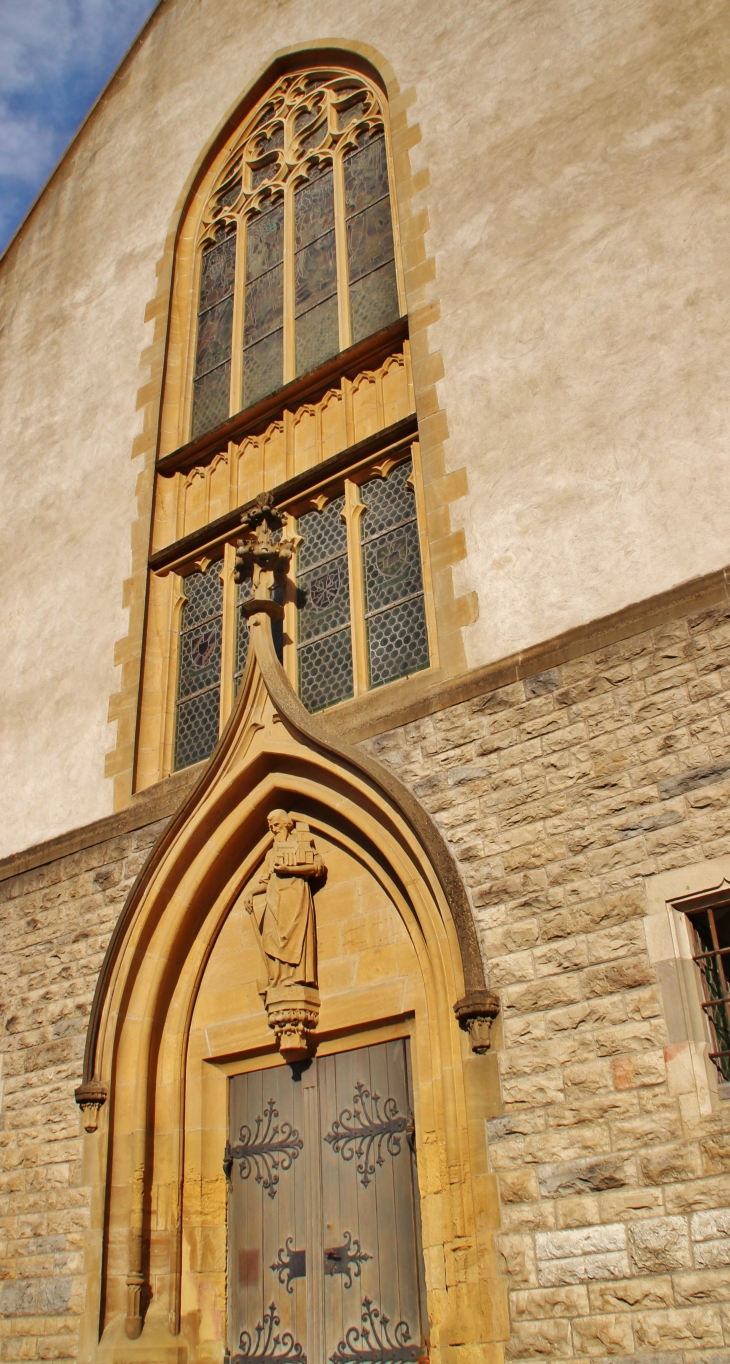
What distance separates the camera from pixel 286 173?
11.7 meters

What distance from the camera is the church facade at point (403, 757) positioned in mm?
6094

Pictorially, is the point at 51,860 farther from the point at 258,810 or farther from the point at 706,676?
the point at 706,676

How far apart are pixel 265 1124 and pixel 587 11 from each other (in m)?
7.85

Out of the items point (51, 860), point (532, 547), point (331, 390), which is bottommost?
point (51, 860)

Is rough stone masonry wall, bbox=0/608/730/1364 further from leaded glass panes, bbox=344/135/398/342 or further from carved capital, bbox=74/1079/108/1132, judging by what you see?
leaded glass panes, bbox=344/135/398/342

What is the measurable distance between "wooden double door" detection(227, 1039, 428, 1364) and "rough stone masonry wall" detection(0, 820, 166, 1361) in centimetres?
105

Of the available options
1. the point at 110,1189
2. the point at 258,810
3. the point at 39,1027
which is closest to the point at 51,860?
the point at 39,1027

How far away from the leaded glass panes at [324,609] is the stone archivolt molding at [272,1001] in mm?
404

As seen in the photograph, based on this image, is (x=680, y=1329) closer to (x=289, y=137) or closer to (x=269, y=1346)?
(x=269, y=1346)

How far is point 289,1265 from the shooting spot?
733cm

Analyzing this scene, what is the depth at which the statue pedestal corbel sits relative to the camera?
7.54 metres

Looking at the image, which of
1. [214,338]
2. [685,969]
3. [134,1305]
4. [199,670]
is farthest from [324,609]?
[134,1305]

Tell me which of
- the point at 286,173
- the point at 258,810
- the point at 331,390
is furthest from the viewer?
the point at 286,173

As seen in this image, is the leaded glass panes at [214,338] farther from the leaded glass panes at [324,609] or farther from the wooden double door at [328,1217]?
the wooden double door at [328,1217]
